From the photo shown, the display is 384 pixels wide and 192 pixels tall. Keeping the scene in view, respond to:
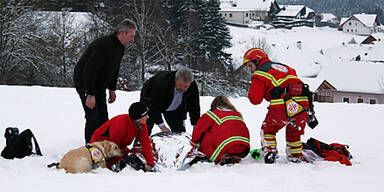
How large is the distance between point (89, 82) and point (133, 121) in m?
0.82

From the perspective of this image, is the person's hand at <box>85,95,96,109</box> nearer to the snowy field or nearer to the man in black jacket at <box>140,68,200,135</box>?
the man in black jacket at <box>140,68,200,135</box>

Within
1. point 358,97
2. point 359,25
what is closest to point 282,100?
point 358,97

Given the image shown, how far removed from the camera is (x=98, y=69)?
4949mm

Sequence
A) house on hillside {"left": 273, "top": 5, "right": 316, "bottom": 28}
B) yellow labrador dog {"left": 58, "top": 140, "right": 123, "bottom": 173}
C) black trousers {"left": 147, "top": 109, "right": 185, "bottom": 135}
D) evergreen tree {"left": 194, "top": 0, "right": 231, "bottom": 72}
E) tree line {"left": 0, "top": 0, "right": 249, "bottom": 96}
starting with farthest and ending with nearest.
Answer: house on hillside {"left": 273, "top": 5, "right": 316, "bottom": 28}, evergreen tree {"left": 194, "top": 0, "right": 231, "bottom": 72}, tree line {"left": 0, "top": 0, "right": 249, "bottom": 96}, black trousers {"left": 147, "top": 109, "right": 185, "bottom": 135}, yellow labrador dog {"left": 58, "top": 140, "right": 123, "bottom": 173}

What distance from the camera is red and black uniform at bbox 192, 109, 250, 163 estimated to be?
4.78m

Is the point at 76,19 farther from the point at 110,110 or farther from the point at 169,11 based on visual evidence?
the point at 110,110

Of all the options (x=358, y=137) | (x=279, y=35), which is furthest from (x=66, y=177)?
(x=279, y=35)

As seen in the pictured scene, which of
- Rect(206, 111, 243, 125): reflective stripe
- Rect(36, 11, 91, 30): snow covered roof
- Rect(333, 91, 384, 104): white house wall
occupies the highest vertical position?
Rect(36, 11, 91, 30): snow covered roof

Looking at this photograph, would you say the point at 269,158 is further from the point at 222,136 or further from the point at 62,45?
the point at 62,45

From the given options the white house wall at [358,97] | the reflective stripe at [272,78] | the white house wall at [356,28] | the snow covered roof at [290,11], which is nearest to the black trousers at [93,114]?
the reflective stripe at [272,78]

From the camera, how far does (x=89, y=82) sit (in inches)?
191

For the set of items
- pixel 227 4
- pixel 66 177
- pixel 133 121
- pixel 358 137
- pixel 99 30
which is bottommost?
pixel 358 137

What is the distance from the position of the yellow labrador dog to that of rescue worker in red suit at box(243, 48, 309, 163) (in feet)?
5.94

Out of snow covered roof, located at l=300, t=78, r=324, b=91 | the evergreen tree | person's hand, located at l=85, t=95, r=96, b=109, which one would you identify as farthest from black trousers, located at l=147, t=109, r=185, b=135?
snow covered roof, located at l=300, t=78, r=324, b=91
